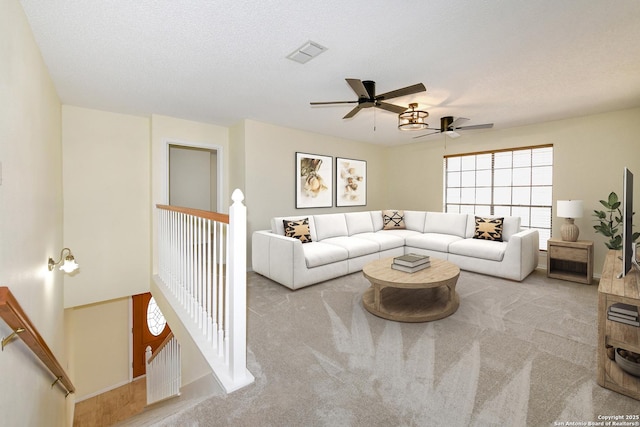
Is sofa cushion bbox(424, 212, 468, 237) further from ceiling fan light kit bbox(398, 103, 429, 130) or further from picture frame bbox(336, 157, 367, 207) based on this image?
ceiling fan light kit bbox(398, 103, 429, 130)

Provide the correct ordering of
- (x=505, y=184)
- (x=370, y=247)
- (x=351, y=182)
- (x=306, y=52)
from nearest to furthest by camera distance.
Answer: (x=306, y=52) → (x=370, y=247) → (x=505, y=184) → (x=351, y=182)

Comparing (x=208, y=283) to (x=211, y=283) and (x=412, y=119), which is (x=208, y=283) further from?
(x=412, y=119)

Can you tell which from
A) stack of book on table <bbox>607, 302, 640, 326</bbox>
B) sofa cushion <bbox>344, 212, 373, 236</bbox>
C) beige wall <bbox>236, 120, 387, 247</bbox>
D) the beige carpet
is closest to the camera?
the beige carpet

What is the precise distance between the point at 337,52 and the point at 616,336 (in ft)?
9.08

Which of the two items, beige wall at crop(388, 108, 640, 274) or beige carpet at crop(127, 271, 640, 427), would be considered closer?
beige carpet at crop(127, 271, 640, 427)

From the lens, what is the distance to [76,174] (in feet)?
12.4

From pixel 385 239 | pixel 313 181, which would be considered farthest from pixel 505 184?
pixel 313 181

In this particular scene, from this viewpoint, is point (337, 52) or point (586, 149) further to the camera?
point (586, 149)

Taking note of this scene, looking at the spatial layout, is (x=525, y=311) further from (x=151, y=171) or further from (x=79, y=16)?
(x=151, y=171)

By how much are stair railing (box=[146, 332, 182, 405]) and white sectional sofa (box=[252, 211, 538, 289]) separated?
1.76m

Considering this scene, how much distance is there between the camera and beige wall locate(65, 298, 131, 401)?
4906 mm

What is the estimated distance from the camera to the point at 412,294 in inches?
133

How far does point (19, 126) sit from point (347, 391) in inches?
104

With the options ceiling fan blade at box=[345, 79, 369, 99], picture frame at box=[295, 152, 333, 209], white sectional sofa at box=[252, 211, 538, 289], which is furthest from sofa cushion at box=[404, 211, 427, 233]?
ceiling fan blade at box=[345, 79, 369, 99]
